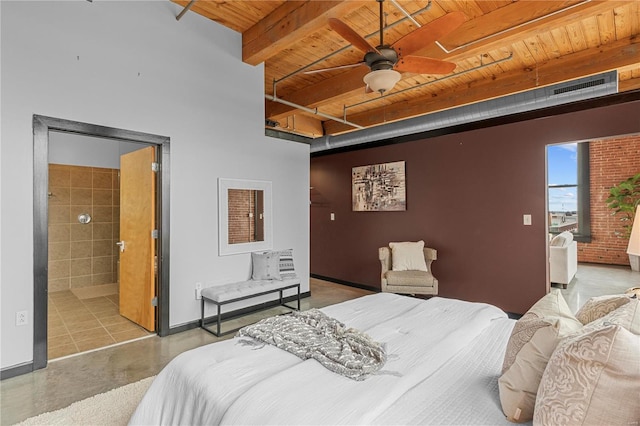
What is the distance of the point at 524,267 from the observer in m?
4.36

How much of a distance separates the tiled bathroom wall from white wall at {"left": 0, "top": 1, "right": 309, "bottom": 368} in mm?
3111

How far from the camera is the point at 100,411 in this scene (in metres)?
2.19

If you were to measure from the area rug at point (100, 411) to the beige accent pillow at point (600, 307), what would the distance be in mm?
2631

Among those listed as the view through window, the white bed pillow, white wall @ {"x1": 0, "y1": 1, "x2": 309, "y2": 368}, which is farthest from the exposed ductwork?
the view through window

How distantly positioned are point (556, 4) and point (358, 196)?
3.85 m

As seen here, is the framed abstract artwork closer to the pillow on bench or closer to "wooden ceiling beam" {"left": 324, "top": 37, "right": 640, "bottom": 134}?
"wooden ceiling beam" {"left": 324, "top": 37, "right": 640, "bottom": 134}

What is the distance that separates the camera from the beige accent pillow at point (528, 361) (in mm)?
1213

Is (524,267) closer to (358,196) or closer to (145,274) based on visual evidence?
(358,196)

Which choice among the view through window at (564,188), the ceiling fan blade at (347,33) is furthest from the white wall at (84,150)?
the view through window at (564,188)

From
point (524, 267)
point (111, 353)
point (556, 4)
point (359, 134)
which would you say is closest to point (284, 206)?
point (359, 134)

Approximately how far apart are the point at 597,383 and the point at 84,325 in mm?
4613

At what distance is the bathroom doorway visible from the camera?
2838 millimetres

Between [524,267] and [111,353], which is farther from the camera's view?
[524,267]

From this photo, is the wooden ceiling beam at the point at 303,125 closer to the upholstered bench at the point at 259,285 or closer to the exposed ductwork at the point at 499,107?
the exposed ductwork at the point at 499,107
